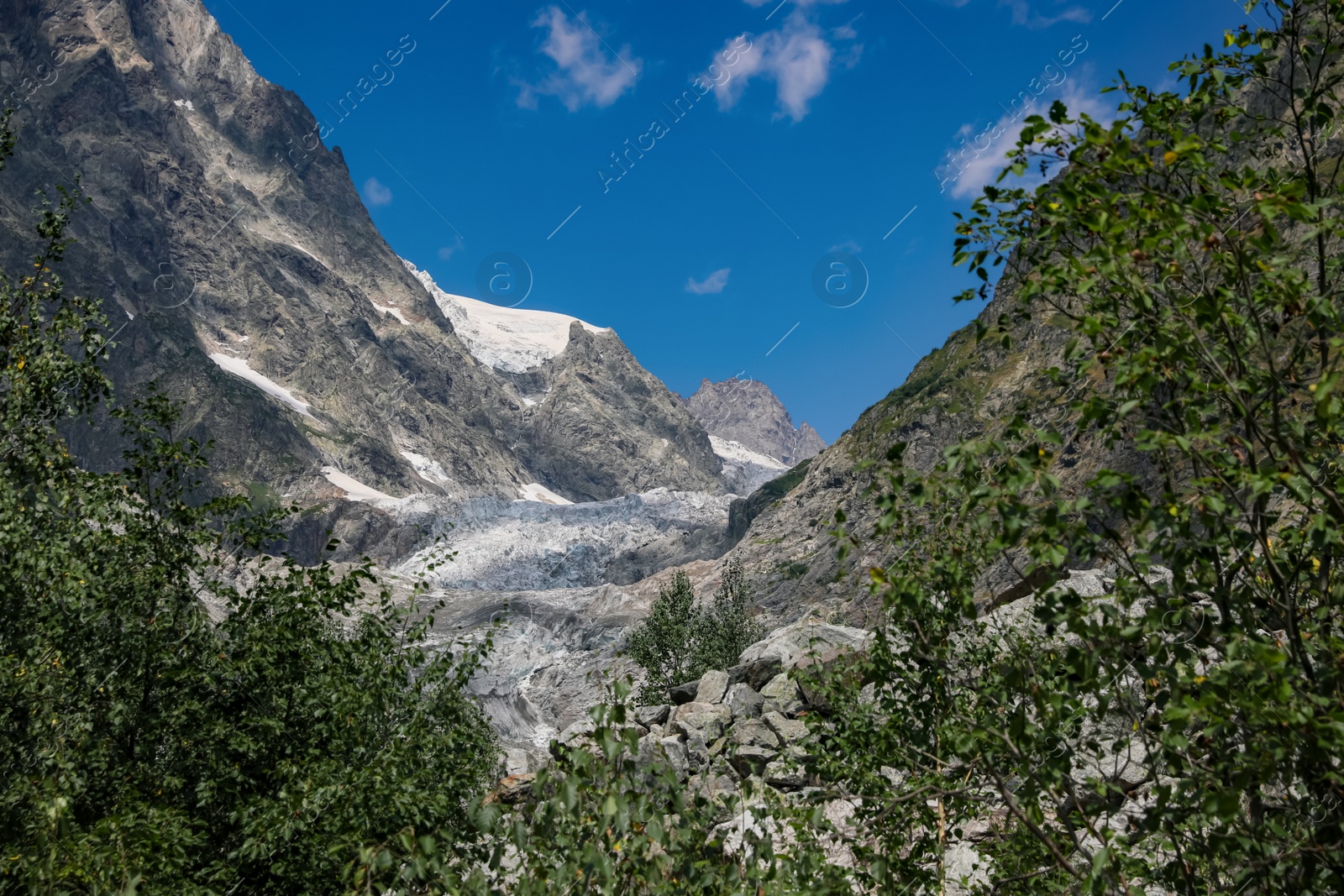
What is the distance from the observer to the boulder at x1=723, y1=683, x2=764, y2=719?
2548cm

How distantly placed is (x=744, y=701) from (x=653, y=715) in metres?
4.06

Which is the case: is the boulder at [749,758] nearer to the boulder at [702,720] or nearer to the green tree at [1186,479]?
the boulder at [702,720]

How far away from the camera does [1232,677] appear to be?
152 inches

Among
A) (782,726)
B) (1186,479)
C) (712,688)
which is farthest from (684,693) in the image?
(1186,479)

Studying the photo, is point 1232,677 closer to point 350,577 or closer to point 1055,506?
point 1055,506

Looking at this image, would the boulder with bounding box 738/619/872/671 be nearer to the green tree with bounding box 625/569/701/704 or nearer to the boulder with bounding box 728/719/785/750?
the boulder with bounding box 728/719/785/750

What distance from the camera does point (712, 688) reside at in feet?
93.5

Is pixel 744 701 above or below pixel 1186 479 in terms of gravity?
above

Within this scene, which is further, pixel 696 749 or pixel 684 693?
pixel 684 693

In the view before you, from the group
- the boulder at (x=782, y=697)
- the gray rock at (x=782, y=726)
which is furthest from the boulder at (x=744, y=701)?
the gray rock at (x=782, y=726)

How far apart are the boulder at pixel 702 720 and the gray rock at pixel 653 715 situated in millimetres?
1541

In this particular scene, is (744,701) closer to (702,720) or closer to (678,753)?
(702,720)

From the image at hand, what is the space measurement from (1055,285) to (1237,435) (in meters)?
1.16

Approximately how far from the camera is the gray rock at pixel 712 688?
27984 millimetres
